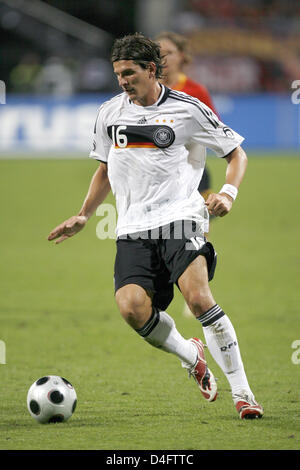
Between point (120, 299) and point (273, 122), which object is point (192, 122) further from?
point (273, 122)

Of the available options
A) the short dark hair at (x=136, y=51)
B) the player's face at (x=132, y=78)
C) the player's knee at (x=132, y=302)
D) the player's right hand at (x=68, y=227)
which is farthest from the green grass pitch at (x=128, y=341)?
the short dark hair at (x=136, y=51)

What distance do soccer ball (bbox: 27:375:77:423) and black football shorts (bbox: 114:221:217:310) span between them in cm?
68

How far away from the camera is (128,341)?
789 cm

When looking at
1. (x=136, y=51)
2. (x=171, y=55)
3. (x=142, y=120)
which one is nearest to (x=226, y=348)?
(x=142, y=120)

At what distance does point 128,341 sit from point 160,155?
3.05 meters

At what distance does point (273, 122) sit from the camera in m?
24.4

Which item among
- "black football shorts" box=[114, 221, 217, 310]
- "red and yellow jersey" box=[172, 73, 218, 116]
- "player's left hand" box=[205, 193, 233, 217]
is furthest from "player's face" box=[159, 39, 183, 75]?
"player's left hand" box=[205, 193, 233, 217]

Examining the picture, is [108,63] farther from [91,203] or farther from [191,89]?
[91,203]

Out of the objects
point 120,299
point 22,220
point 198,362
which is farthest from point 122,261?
point 22,220

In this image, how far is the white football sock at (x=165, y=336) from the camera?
525 centimetres

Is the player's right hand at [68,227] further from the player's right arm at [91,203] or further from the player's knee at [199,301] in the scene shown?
the player's knee at [199,301]

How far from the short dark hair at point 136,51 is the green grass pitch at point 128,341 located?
6.98ft

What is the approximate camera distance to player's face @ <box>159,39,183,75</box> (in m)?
7.48

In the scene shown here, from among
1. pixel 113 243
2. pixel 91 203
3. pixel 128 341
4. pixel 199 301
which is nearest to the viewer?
pixel 199 301
